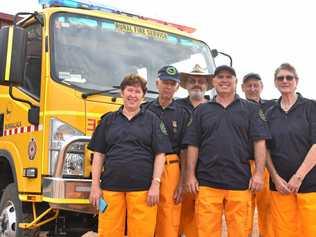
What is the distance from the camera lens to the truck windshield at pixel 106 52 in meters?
4.81

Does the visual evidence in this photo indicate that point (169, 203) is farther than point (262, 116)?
Yes

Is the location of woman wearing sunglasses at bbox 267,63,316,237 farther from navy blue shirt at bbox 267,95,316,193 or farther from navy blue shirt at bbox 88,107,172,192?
navy blue shirt at bbox 88,107,172,192

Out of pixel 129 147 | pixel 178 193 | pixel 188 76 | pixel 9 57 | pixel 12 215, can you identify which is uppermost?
pixel 9 57

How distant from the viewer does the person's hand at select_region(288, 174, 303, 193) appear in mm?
3994

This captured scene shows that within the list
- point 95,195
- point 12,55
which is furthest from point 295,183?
point 12,55

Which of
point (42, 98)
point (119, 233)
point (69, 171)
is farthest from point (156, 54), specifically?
point (119, 233)

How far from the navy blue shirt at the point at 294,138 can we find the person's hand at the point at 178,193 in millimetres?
748

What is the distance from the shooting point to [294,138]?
4094 mm

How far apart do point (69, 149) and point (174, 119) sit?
35.7 inches

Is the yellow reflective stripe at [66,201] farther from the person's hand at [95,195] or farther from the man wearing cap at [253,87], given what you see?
the man wearing cap at [253,87]

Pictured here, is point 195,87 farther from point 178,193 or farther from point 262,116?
point 178,193

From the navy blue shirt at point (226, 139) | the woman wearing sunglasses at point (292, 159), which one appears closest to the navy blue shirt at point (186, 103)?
the navy blue shirt at point (226, 139)

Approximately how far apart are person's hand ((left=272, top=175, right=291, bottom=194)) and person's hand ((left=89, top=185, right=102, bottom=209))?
54.4 inches

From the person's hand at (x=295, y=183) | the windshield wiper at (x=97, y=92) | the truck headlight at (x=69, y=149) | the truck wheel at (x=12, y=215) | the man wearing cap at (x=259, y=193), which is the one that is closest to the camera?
the person's hand at (x=295, y=183)
